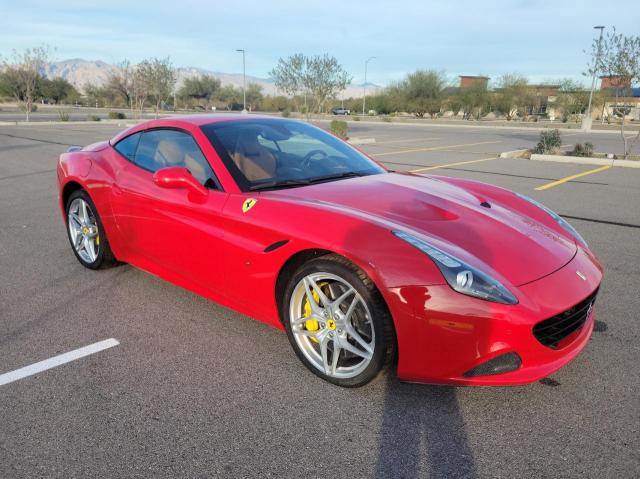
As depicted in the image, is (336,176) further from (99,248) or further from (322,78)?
(322,78)

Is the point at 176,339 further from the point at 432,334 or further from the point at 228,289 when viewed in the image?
the point at 432,334

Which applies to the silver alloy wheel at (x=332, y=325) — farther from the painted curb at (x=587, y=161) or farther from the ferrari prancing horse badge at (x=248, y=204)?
the painted curb at (x=587, y=161)

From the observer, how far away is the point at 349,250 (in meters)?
2.50

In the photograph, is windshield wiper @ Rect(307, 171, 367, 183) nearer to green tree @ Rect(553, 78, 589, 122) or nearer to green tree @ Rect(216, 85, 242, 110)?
green tree @ Rect(553, 78, 589, 122)

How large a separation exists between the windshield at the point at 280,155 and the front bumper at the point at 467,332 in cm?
131

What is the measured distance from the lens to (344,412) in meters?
2.53

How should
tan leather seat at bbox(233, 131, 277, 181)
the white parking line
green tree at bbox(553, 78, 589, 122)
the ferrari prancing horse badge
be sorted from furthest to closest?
green tree at bbox(553, 78, 589, 122), tan leather seat at bbox(233, 131, 277, 181), the ferrari prancing horse badge, the white parking line

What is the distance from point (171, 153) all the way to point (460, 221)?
2.09 m

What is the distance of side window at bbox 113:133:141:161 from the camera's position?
159 inches

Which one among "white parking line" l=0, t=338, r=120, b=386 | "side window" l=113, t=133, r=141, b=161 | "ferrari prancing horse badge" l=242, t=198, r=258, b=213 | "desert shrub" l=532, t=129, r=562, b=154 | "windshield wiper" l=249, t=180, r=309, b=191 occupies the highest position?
"side window" l=113, t=133, r=141, b=161

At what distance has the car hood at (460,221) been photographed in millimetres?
2578

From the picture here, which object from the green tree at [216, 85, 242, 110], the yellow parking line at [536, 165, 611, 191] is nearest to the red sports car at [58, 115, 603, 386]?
the yellow parking line at [536, 165, 611, 191]

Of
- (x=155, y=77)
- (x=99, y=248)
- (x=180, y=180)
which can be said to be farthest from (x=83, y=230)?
(x=155, y=77)

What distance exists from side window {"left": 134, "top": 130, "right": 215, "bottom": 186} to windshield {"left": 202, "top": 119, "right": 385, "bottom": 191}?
0.15 metres
